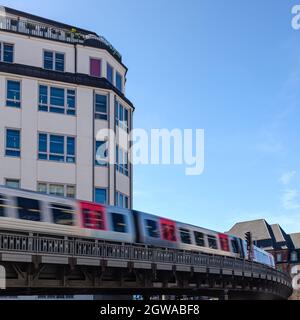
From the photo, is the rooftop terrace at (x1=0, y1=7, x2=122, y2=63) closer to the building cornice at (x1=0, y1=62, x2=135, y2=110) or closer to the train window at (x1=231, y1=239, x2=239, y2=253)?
the building cornice at (x1=0, y1=62, x2=135, y2=110)

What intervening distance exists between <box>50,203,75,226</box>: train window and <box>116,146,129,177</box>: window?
19.3 metres

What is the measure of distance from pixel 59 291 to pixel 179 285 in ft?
37.3

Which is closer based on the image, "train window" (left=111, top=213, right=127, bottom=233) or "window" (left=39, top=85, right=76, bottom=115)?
"train window" (left=111, top=213, right=127, bottom=233)

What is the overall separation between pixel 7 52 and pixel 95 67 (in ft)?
25.5

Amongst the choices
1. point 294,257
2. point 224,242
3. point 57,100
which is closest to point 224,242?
point 224,242

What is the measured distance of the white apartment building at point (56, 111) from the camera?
42500 mm

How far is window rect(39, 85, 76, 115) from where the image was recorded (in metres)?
44.4

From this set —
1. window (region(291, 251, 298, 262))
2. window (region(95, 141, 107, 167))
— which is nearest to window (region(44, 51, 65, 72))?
window (region(95, 141, 107, 167))

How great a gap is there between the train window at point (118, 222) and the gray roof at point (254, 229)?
105251mm

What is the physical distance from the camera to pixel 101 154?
150 feet

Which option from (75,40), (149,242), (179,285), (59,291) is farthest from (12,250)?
(75,40)

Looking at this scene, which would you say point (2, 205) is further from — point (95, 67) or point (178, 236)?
point (95, 67)
